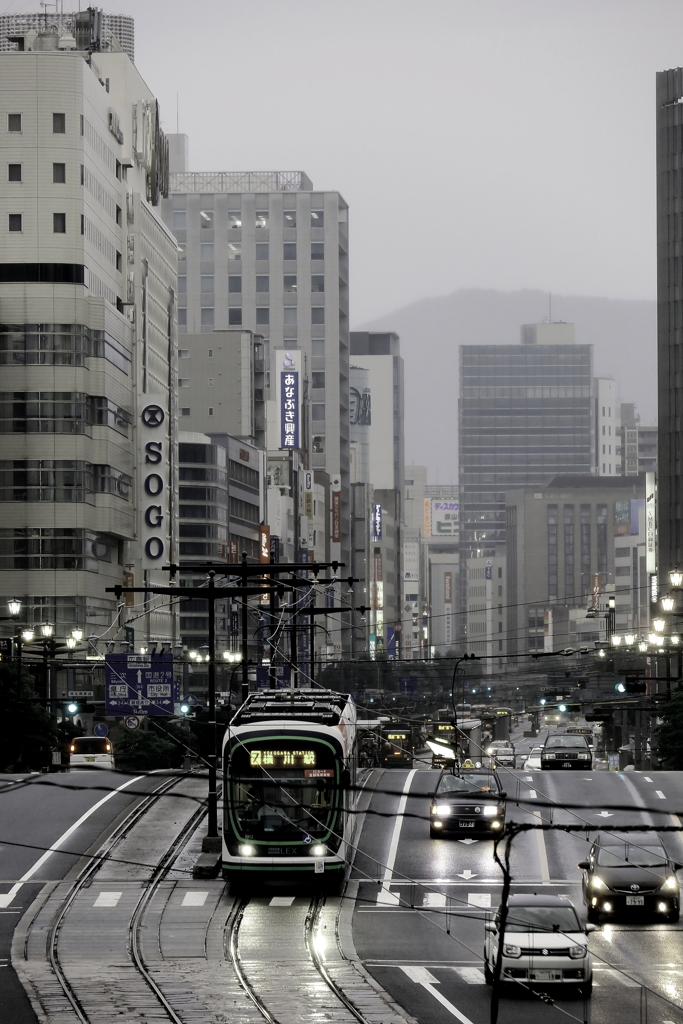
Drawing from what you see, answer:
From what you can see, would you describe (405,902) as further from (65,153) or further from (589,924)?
(65,153)

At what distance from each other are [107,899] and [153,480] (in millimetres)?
76533

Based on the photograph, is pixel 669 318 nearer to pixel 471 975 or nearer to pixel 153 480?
pixel 153 480

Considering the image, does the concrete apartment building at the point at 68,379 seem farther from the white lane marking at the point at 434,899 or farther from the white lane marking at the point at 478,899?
the white lane marking at the point at 478,899

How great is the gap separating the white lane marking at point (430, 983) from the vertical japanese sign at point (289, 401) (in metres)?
158

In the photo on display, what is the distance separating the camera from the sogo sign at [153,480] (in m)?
112

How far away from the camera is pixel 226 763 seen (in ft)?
118

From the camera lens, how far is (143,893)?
127ft

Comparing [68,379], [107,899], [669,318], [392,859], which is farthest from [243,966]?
[669,318]

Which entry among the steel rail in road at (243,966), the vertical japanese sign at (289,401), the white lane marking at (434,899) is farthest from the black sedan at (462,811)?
the vertical japanese sign at (289,401)

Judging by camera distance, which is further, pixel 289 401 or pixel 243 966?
pixel 289 401

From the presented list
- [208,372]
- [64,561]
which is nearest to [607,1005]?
[64,561]

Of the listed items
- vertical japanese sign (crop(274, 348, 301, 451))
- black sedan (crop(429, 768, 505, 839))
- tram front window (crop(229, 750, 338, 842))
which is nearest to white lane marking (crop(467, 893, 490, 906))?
tram front window (crop(229, 750, 338, 842))

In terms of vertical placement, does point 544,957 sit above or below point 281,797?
below

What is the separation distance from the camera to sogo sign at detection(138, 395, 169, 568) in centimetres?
11181
